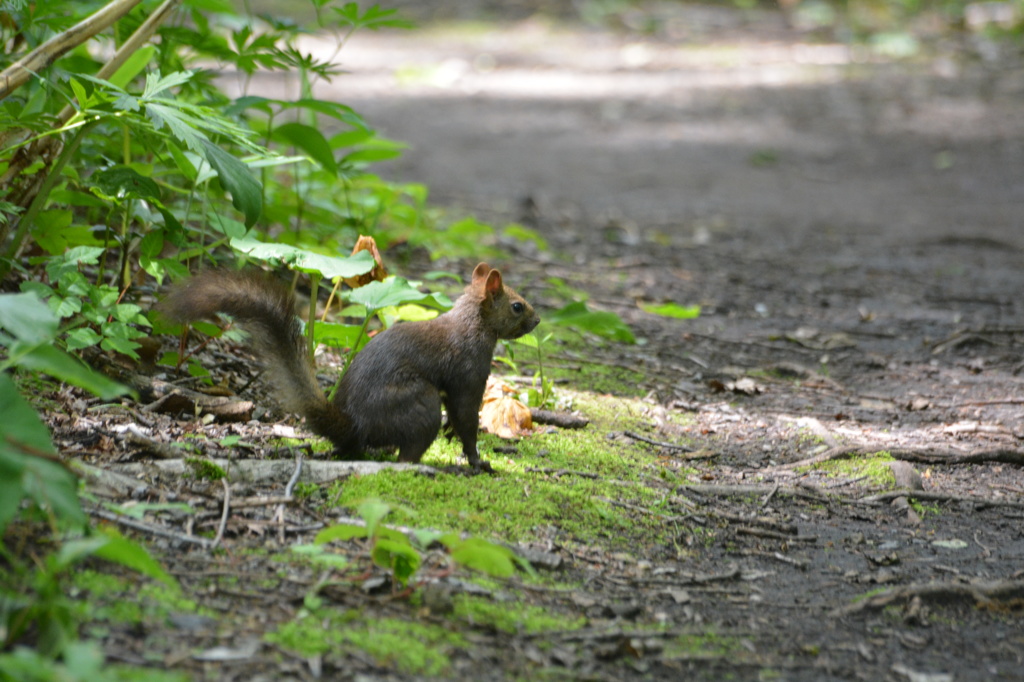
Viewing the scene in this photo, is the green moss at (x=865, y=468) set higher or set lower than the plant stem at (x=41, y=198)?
lower

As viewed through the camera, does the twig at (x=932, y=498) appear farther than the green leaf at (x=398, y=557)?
Yes

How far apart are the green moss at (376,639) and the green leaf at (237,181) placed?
3.64 feet

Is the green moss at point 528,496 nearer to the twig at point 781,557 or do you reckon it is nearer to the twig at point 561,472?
the twig at point 561,472

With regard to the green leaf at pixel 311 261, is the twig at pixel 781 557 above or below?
below

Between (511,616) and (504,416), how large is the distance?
126cm

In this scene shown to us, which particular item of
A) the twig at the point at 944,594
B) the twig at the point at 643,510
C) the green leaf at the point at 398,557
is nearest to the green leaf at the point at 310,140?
the twig at the point at 643,510

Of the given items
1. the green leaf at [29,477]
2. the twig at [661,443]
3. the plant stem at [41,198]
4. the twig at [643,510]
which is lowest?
the twig at [661,443]

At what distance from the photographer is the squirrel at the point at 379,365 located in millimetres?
2633

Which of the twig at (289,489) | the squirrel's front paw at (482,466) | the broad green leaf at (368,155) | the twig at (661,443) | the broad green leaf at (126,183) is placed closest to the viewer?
the twig at (289,489)

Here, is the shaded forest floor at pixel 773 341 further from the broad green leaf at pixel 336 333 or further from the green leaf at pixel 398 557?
the broad green leaf at pixel 336 333

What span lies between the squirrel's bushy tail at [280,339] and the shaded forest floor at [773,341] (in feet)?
2.30

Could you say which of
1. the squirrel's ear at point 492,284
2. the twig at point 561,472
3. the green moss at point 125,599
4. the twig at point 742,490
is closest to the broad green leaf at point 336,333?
the squirrel's ear at point 492,284

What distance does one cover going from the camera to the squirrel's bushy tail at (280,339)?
104 inches

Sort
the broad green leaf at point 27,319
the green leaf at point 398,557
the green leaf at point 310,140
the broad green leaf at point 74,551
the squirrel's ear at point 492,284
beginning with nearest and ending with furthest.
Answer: the broad green leaf at point 74,551
the broad green leaf at point 27,319
the green leaf at point 398,557
the squirrel's ear at point 492,284
the green leaf at point 310,140
